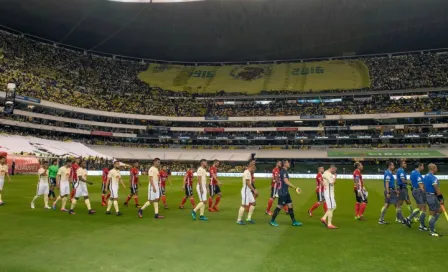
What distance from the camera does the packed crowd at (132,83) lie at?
69.9 metres

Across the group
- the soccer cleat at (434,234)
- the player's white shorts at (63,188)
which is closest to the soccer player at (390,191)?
the soccer cleat at (434,234)

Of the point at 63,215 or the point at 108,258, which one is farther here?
the point at 63,215

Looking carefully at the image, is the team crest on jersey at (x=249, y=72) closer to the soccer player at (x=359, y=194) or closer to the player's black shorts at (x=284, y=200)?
the soccer player at (x=359, y=194)

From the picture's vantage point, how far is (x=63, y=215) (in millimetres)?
14148

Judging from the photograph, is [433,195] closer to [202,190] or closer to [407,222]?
[407,222]

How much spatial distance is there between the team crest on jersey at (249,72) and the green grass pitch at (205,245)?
260 feet

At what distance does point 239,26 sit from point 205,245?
249ft

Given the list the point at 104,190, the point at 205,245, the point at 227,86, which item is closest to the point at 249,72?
the point at 227,86

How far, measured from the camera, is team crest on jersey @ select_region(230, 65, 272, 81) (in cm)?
9127

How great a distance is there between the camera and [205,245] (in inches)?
360

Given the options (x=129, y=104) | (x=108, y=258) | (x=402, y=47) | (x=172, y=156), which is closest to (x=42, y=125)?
(x=129, y=104)

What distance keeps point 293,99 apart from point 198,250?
75762 millimetres

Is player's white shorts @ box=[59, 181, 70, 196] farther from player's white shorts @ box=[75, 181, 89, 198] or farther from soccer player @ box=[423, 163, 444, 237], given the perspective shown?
soccer player @ box=[423, 163, 444, 237]

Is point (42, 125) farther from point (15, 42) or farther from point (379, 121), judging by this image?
point (379, 121)
